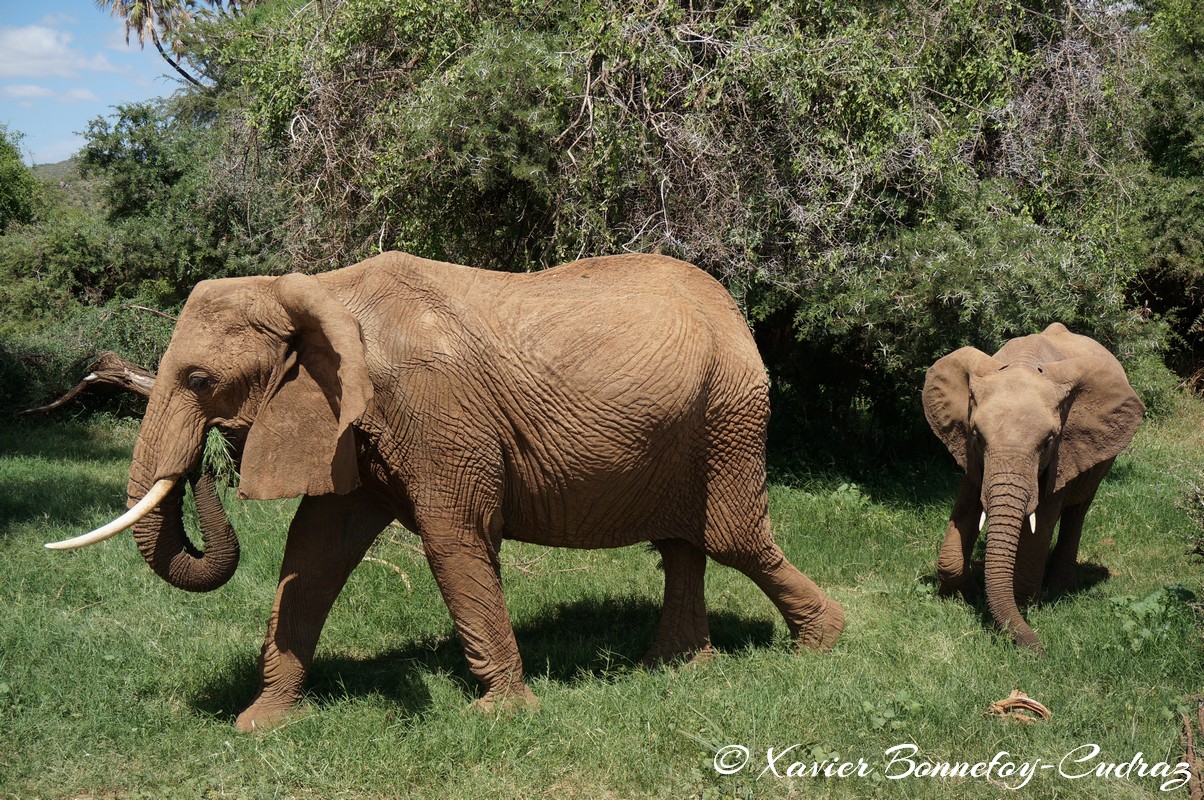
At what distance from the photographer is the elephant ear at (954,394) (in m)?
7.50

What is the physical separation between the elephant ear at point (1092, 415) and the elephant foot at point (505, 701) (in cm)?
393

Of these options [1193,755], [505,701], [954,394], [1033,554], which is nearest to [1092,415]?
[954,394]

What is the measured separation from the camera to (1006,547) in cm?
645

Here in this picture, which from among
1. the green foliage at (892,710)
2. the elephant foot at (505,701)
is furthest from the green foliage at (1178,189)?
the elephant foot at (505,701)

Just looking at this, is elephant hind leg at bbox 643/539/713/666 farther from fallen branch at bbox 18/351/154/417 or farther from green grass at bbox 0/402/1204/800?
fallen branch at bbox 18/351/154/417

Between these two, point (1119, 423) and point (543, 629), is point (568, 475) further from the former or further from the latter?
point (1119, 423)

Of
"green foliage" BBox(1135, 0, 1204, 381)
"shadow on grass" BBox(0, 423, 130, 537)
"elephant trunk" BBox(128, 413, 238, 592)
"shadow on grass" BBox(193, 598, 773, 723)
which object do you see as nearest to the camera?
"elephant trunk" BBox(128, 413, 238, 592)

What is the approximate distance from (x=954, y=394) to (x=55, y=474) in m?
8.95

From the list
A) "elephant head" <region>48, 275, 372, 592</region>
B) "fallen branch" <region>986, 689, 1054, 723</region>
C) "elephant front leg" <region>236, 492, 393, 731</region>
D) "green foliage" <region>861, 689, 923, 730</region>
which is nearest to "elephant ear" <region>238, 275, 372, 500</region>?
"elephant head" <region>48, 275, 372, 592</region>

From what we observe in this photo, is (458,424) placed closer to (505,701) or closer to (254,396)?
(254,396)

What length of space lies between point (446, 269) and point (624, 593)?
312 centimetres

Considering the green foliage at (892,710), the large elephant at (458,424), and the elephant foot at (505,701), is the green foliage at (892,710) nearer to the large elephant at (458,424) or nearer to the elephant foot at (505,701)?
the large elephant at (458,424)

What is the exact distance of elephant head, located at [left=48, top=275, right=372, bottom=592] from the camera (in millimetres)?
4844

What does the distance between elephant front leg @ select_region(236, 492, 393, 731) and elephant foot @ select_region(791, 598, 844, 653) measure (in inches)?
108
